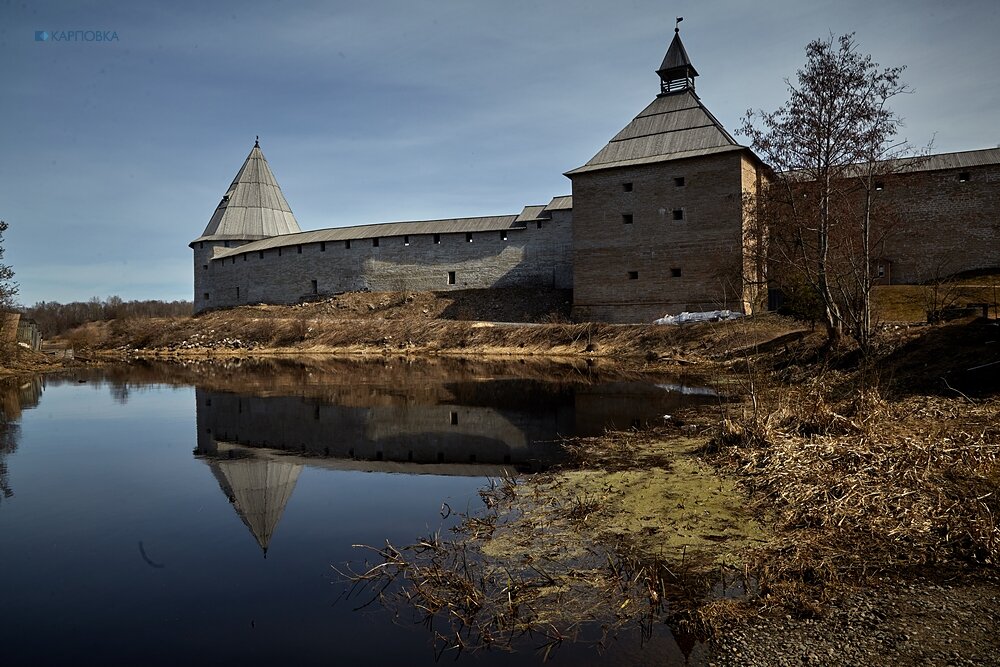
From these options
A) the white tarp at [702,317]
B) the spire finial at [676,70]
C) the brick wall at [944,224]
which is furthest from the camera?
the spire finial at [676,70]

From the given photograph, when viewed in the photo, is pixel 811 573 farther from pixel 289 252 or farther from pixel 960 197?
pixel 289 252

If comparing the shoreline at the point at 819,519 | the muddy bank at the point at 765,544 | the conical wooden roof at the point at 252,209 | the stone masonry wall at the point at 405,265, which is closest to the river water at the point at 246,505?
the muddy bank at the point at 765,544

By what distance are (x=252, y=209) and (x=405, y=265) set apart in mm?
13505

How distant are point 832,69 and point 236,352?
24004 mm

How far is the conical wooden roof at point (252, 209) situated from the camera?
36.6m

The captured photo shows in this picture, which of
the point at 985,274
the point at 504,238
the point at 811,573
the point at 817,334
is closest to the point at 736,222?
the point at 817,334

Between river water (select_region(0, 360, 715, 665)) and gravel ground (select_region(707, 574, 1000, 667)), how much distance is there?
1.35 ft

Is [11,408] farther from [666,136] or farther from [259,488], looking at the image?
[666,136]

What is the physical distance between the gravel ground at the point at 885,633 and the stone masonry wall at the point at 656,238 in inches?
675

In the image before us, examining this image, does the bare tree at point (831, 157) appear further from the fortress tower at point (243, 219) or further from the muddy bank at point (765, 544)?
the fortress tower at point (243, 219)

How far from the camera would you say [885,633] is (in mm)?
2752

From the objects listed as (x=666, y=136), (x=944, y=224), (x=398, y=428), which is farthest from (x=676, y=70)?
(x=398, y=428)

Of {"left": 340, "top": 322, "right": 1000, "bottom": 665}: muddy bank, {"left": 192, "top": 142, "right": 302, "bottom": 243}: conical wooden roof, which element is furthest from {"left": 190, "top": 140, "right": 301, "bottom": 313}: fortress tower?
{"left": 340, "top": 322, "right": 1000, "bottom": 665}: muddy bank

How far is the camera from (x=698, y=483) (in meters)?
5.30
